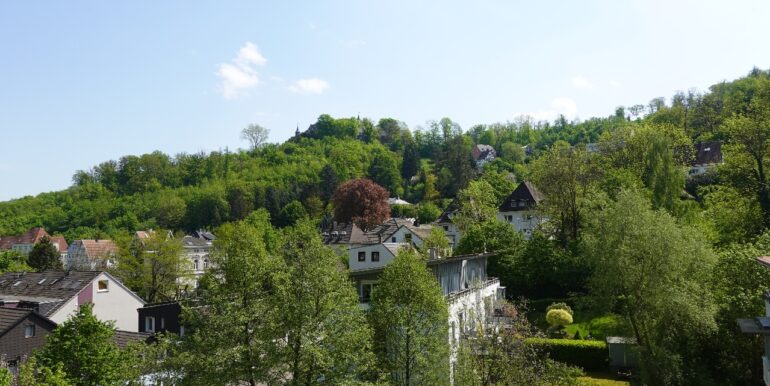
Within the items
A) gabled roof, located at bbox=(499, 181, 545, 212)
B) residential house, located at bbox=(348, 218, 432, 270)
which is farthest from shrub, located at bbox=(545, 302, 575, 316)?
gabled roof, located at bbox=(499, 181, 545, 212)

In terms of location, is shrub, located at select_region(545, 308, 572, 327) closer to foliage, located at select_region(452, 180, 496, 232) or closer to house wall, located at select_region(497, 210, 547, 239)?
foliage, located at select_region(452, 180, 496, 232)

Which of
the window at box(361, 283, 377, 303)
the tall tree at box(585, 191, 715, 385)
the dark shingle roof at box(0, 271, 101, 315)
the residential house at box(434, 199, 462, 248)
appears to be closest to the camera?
the tall tree at box(585, 191, 715, 385)

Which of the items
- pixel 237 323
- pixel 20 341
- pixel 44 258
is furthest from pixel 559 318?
pixel 44 258

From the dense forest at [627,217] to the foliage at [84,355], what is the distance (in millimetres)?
7038

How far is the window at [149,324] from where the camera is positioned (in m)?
36.6

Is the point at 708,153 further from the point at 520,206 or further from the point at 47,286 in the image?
the point at 47,286

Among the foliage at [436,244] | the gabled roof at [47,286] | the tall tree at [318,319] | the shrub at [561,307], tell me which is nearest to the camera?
the tall tree at [318,319]

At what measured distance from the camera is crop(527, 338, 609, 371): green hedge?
3083 cm

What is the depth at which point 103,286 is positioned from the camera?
42.6 meters

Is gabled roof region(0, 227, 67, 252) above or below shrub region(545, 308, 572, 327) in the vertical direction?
above

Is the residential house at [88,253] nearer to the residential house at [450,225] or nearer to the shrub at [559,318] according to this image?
the residential house at [450,225]

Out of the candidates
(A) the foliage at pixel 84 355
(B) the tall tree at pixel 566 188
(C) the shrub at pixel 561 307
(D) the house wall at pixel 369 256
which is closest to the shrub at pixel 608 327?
(C) the shrub at pixel 561 307

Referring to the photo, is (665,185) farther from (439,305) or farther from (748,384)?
(439,305)

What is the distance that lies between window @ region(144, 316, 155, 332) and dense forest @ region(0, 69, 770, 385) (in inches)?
831
